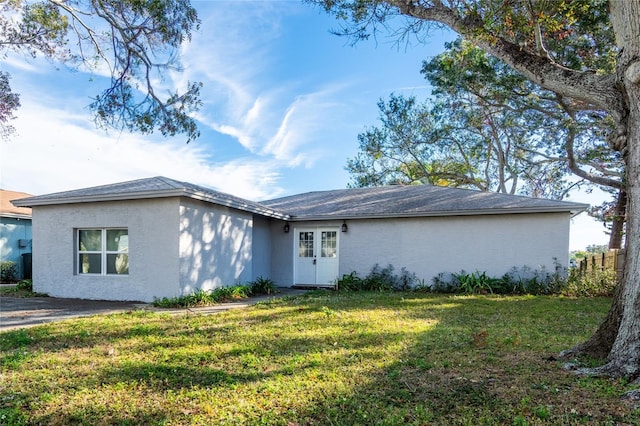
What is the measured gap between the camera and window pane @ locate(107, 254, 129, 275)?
380 inches

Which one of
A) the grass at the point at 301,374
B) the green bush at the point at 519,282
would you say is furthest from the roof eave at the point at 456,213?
the grass at the point at 301,374

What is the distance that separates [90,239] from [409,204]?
32.4 feet

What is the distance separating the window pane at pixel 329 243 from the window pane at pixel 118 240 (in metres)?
6.50

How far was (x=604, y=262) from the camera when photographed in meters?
12.3

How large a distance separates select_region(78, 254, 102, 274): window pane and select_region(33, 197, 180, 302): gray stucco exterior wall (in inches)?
6.4

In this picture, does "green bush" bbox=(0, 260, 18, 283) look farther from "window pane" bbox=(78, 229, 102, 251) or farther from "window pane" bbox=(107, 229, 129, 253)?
"window pane" bbox=(107, 229, 129, 253)

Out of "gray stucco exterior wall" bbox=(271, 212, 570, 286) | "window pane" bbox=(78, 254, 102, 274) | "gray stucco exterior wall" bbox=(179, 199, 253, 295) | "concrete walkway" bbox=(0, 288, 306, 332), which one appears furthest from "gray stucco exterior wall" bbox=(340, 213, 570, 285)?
"window pane" bbox=(78, 254, 102, 274)

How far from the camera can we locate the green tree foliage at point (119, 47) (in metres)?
8.66

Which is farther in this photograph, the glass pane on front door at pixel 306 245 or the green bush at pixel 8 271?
the green bush at pixel 8 271

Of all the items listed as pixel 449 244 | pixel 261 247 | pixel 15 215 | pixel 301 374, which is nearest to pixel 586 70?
pixel 301 374

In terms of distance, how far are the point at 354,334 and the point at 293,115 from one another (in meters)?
12.2

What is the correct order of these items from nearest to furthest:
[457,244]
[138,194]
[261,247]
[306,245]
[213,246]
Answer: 1. [138,194]
2. [213,246]
3. [457,244]
4. [261,247]
5. [306,245]

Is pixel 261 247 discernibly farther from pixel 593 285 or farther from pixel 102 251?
pixel 593 285

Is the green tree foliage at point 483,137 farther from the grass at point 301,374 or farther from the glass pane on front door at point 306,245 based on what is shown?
the grass at point 301,374
